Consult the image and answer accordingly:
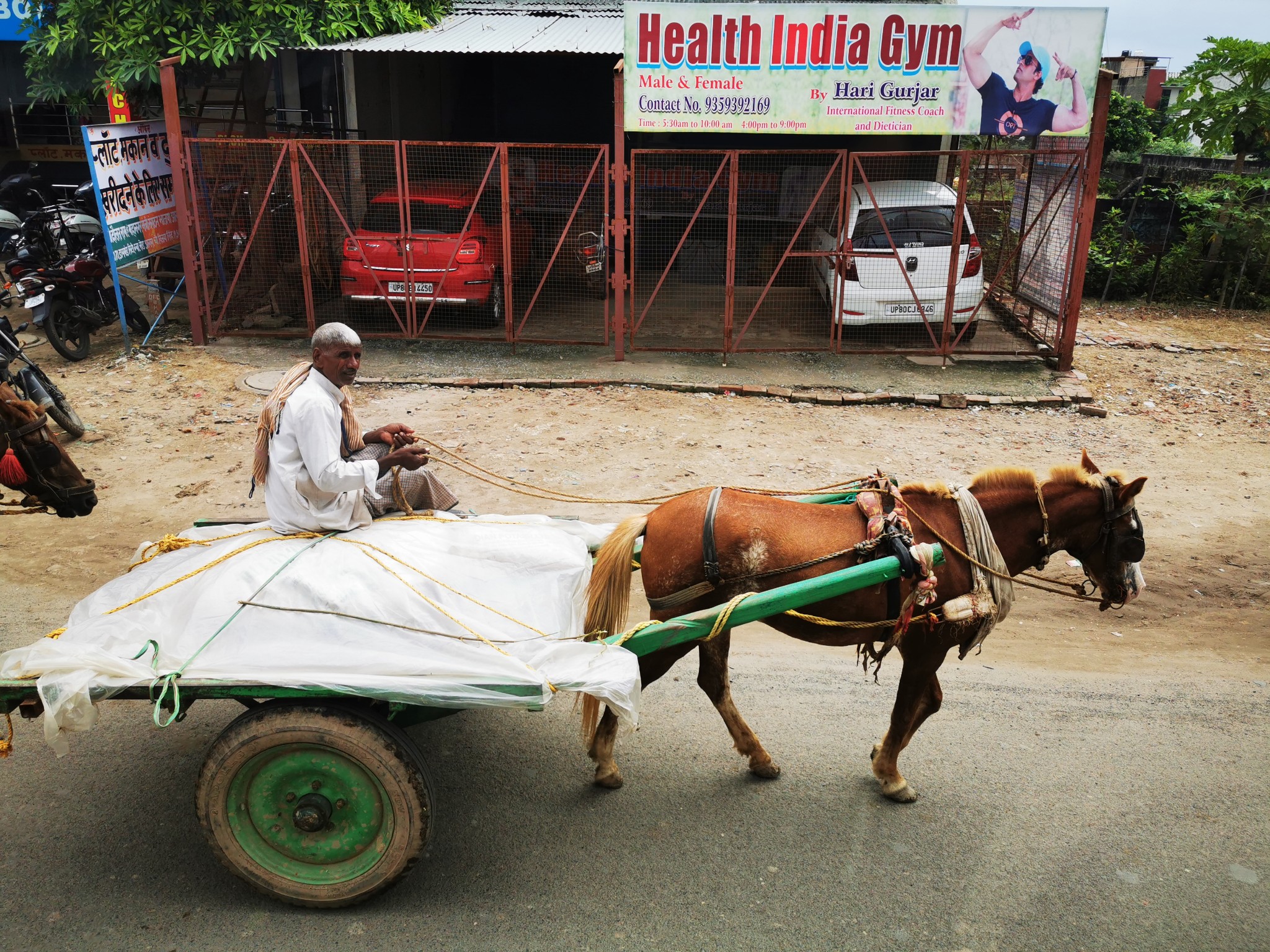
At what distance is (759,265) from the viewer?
13281mm

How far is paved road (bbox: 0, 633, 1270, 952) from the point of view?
3395 mm

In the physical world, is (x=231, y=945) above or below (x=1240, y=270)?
below

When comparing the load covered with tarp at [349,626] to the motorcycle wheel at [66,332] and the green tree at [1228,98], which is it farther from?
the green tree at [1228,98]

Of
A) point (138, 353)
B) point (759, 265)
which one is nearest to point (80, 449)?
point (138, 353)

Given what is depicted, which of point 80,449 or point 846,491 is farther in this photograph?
point 80,449

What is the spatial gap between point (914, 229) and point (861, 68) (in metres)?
2.09

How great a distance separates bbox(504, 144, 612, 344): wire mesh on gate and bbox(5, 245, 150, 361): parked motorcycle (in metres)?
4.77

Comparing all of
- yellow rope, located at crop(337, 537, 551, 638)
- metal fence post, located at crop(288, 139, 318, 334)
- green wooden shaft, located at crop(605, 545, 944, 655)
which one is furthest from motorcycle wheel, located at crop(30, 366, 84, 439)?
green wooden shaft, located at crop(605, 545, 944, 655)

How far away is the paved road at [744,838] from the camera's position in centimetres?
339

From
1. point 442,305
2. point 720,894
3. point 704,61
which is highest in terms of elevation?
point 704,61

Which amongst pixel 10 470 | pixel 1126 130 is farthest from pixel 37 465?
pixel 1126 130

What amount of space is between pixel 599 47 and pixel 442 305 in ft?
11.8

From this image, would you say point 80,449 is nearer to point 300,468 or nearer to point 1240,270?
point 300,468

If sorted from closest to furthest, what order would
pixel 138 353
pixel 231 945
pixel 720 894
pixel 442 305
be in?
pixel 231 945 → pixel 720 894 → pixel 138 353 → pixel 442 305
